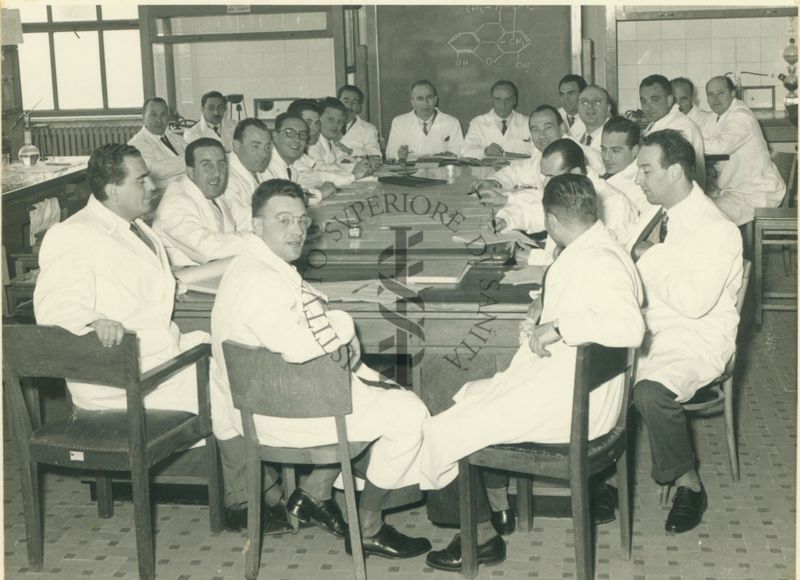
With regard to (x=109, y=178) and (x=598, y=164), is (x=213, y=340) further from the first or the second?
(x=598, y=164)

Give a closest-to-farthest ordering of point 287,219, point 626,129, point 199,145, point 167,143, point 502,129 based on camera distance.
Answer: point 287,219
point 199,145
point 626,129
point 167,143
point 502,129

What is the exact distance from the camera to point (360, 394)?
2.89m

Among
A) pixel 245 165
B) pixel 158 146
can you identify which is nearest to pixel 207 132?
pixel 158 146

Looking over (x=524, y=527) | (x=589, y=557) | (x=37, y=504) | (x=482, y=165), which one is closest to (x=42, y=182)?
(x=482, y=165)

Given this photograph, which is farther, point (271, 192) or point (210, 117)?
point (210, 117)

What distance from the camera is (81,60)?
10.4 metres

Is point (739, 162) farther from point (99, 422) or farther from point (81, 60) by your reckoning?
point (81, 60)

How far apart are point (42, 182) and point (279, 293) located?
14.8 ft

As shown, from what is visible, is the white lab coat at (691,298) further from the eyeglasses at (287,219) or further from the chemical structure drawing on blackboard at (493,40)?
the chemical structure drawing on blackboard at (493,40)

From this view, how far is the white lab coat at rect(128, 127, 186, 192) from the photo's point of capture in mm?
6953

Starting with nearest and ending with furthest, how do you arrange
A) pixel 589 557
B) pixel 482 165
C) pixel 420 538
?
1. pixel 589 557
2. pixel 420 538
3. pixel 482 165

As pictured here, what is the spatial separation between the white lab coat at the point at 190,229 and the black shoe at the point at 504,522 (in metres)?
1.53

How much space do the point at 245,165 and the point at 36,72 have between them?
6.60m

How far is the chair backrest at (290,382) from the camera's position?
2592 millimetres
